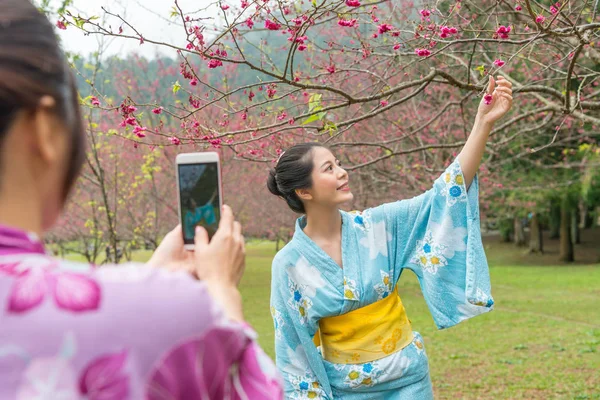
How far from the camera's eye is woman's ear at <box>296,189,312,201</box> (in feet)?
11.5

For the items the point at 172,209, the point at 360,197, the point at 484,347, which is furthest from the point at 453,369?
the point at 172,209

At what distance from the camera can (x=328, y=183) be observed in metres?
3.44

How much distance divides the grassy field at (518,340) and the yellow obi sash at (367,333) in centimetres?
395

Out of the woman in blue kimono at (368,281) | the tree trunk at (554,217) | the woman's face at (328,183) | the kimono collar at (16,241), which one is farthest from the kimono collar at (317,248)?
the tree trunk at (554,217)

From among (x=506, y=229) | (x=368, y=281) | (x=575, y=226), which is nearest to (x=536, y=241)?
(x=575, y=226)

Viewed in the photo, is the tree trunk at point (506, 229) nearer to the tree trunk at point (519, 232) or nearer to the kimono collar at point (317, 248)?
the tree trunk at point (519, 232)

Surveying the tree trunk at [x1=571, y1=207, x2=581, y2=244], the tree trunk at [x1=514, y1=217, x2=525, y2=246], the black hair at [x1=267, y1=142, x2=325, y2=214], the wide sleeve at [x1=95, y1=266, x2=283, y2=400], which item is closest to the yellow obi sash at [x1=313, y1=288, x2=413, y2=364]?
the black hair at [x1=267, y1=142, x2=325, y2=214]

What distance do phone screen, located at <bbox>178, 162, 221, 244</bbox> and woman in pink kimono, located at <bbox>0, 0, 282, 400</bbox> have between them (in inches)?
12.3

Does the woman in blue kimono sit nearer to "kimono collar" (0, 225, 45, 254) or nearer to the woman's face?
the woman's face

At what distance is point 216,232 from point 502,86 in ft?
6.48

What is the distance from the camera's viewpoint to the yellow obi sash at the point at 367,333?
10.5ft

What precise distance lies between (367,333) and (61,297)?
2451 mm

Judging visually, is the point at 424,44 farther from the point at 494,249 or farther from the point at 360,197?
the point at 494,249

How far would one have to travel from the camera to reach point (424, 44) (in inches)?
159
